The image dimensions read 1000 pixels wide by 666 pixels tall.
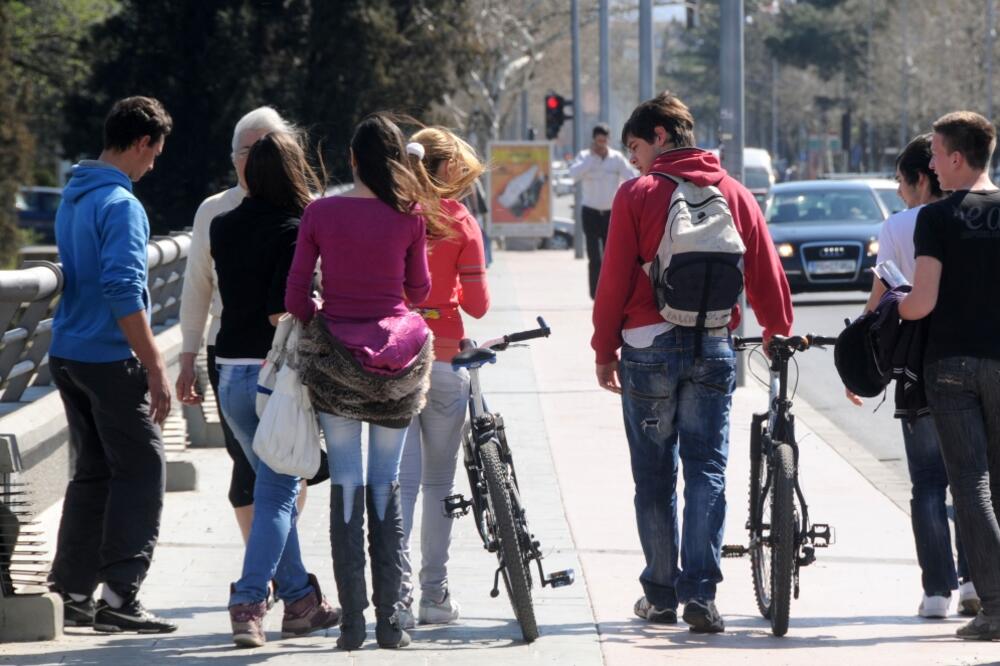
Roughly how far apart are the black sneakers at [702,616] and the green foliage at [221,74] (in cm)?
1906

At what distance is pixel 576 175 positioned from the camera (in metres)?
20.3

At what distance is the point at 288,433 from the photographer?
5828 mm

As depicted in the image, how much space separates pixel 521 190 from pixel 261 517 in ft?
84.6

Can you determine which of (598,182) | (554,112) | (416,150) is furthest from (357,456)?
(554,112)

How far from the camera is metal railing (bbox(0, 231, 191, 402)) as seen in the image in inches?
277

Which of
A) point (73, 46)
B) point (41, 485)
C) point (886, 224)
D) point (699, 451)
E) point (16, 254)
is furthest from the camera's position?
point (73, 46)

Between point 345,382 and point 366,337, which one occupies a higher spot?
point 366,337

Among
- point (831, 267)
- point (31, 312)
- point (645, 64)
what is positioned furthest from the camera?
point (831, 267)

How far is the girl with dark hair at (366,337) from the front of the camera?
580 centimetres

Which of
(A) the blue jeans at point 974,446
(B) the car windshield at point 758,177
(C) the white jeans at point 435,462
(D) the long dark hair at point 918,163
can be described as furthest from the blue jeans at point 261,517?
(B) the car windshield at point 758,177

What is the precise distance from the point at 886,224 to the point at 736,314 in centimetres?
80

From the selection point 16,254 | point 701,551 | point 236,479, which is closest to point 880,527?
point 701,551

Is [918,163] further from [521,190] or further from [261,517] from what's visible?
[521,190]

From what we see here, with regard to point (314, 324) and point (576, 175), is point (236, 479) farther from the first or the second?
point (576, 175)
